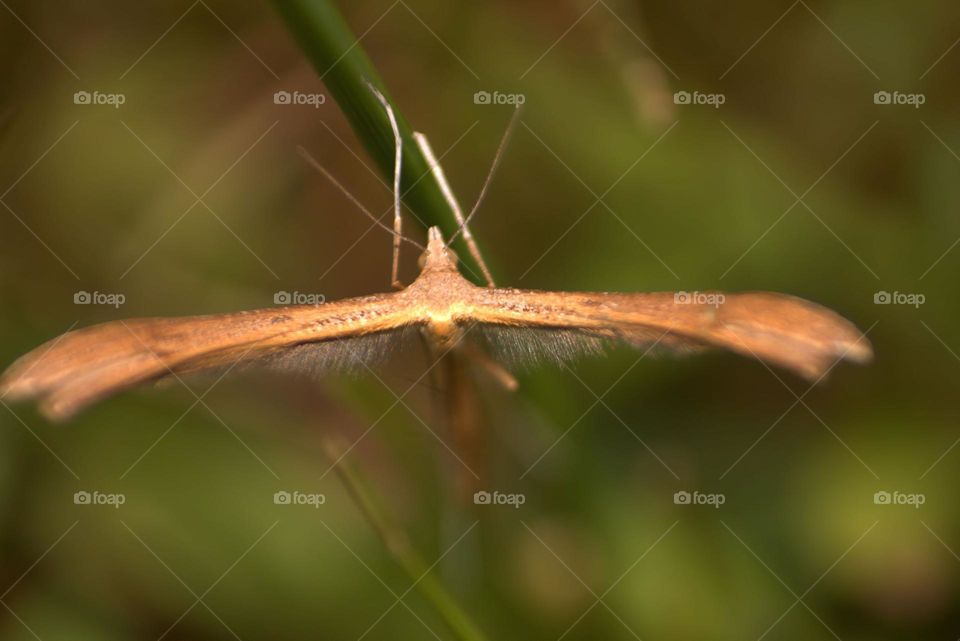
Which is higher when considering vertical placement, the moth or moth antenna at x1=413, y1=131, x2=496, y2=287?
moth antenna at x1=413, y1=131, x2=496, y2=287

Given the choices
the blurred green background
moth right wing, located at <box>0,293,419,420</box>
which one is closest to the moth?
moth right wing, located at <box>0,293,419,420</box>

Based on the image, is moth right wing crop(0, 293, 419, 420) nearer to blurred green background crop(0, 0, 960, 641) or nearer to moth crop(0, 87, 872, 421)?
moth crop(0, 87, 872, 421)

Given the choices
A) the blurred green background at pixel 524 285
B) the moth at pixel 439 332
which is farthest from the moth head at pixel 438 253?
the blurred green background at pixel 524 285

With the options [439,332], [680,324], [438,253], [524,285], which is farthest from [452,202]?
[524,285]

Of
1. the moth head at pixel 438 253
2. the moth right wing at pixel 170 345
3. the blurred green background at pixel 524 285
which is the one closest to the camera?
the moth right wing at pixel 170 345

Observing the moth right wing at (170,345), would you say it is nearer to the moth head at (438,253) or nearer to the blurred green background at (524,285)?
the moth head at (438,253)

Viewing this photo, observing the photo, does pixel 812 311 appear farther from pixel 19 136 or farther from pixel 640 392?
pixel 19 136

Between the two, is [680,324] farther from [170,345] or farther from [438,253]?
[170,345]

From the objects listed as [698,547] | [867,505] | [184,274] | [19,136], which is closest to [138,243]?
[184,274]
